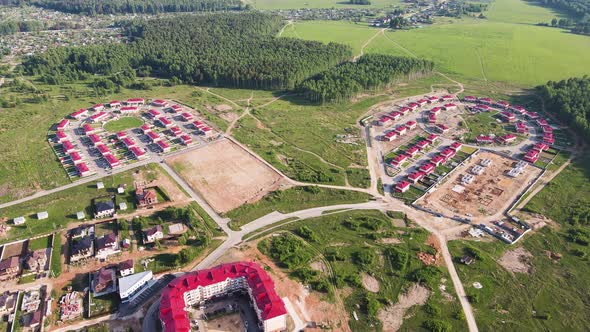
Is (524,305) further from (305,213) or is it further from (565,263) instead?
(305,213)

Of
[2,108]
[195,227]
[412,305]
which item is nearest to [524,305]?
[412,305]

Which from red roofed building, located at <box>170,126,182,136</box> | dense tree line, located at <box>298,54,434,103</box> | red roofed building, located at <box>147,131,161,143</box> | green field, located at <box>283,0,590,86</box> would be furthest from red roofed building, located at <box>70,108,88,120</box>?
green field, located at <box>283,0,590,86</box>

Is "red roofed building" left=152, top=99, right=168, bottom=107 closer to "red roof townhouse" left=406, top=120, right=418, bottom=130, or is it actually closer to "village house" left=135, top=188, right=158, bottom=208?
"village house" left=135, top=188, right=158, bottom=208

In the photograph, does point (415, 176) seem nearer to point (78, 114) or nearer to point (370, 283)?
point (370, 283)

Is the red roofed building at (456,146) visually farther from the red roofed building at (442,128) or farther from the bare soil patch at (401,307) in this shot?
the bare soil patch at (401,307)

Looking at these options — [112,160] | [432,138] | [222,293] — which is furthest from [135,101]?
[432,138]
